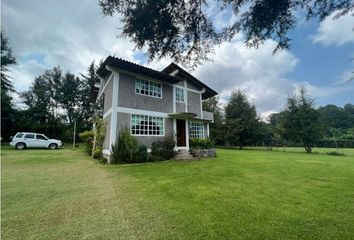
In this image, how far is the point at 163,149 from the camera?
12883mm

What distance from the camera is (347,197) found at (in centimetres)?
501

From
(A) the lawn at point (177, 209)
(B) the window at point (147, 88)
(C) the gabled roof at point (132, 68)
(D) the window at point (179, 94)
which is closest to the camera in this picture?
(A) the lawn at point (177, 209)

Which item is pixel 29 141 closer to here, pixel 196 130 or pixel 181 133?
pixel 181 133

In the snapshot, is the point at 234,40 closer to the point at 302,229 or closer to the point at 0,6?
the point at 302,229

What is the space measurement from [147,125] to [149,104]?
155 cm

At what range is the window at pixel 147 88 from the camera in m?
13.4

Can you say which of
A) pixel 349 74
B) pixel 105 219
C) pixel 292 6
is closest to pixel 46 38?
pixel 105 219

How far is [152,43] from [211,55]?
57.6 inches

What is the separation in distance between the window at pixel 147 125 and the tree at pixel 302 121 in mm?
19001

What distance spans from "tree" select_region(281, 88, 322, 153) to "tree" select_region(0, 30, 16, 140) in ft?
125

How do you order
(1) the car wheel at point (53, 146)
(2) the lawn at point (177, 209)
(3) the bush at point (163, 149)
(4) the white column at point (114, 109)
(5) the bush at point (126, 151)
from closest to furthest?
(2) the lawn at point (177, 209), (5) the bush at point (126, 151), (4) the white column at point (114, 109), (3) the bush at point (163, 149), (1) the car wheel at point (53, 146)

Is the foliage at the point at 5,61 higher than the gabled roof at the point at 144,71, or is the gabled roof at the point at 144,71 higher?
the foliage at the point at 5,61

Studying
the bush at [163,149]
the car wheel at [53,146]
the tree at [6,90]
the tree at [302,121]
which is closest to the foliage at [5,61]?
the tree at [6,90]

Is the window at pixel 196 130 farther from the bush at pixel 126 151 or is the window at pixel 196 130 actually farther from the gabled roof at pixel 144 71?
the bush at pixel 126 151
